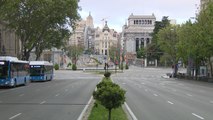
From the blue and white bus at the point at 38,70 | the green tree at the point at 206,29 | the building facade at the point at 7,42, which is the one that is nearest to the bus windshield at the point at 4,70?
the blue and white bus at the point at 38,70

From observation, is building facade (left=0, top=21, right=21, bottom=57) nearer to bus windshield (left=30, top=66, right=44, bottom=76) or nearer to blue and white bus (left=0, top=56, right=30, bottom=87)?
bus windshield (left=30, top=66, right=44, bottom=76)

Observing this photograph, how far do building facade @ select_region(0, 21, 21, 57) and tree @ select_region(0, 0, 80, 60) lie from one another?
6.97m

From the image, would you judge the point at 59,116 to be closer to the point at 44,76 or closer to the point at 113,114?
the point at 113,114

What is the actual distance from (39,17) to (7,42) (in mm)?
21893

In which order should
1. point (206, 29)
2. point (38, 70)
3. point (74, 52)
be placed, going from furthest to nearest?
point (74, 52) < point (38, 70) < point (206, 29)

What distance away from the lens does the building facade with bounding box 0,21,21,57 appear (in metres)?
72.9

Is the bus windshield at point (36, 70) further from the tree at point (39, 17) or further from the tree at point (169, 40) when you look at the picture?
the tree at point (169, 40)

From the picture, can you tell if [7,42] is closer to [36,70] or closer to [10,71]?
[36,70]

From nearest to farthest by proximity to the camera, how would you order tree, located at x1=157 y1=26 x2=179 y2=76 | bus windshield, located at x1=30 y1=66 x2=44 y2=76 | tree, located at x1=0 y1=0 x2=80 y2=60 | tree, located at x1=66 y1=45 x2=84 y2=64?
tree, located at x1=0 y1=0 x2=80 y2=60 < bus windshield, located at x1=30 y1=66 x2=44 y2=76 < tree, located at x1=157 y1=26 x2=179 y2=76 < tree, located at x1=66 y1=45 x2=84 y2=64

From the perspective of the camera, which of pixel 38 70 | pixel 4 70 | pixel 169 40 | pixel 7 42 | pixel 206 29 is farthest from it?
pixel 169 40

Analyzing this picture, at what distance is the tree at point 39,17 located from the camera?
5472 centimetres

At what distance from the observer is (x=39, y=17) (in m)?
57.1

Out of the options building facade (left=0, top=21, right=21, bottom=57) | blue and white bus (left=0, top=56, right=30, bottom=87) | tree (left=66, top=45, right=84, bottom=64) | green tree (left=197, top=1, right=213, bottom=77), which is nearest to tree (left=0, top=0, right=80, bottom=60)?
building facade (left=0, top=21, right=21, bottom=57)

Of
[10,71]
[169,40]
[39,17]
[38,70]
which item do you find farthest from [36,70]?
[169,40]
